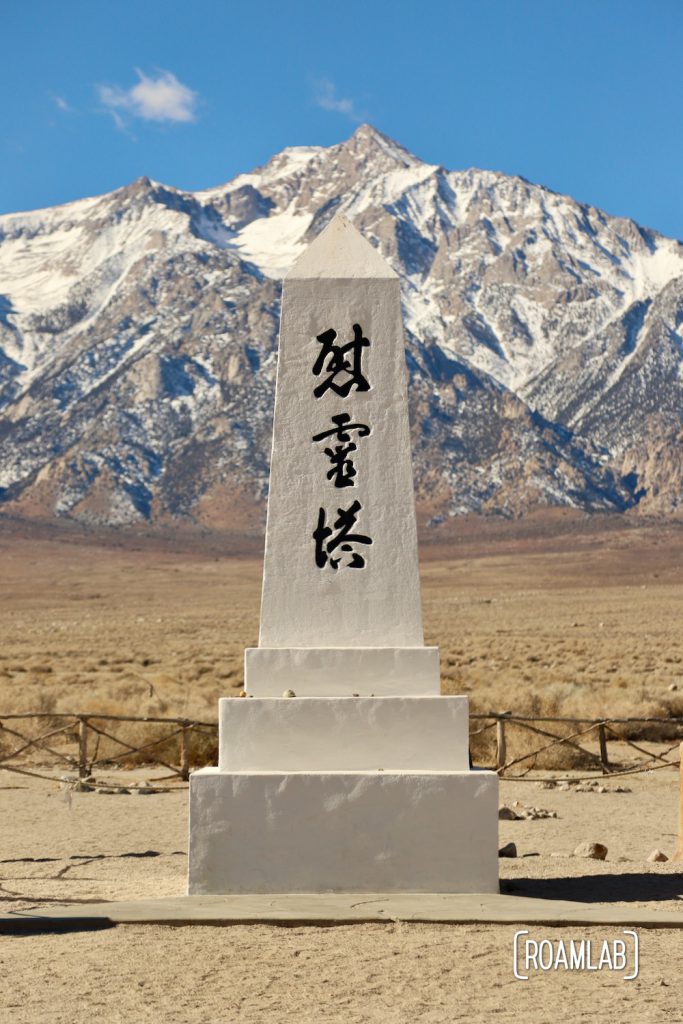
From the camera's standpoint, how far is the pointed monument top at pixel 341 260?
10.7 metres

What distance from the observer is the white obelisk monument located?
31.1ft

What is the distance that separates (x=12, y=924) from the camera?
893 cm

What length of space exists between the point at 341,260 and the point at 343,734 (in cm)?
Answer: 352

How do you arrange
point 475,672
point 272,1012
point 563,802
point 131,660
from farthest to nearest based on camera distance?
point 131,660, point 475,672, point 563,802, point 272,1012

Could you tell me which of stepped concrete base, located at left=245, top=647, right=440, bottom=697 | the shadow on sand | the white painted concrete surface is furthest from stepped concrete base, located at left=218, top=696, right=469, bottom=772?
the shadow on sand

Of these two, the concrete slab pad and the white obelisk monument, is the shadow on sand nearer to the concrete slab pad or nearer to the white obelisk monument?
the concrete slab pad

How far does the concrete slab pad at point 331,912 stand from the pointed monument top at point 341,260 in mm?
4423

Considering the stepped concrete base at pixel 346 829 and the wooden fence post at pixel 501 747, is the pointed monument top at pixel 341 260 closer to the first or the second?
the stepped concrete base at pixel 346 829

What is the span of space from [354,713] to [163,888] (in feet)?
6.34

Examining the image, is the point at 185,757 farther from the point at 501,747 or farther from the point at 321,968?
the point at 321,968

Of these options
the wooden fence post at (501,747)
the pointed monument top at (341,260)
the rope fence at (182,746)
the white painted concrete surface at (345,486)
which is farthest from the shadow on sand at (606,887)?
the wooden fence post at (501,747)

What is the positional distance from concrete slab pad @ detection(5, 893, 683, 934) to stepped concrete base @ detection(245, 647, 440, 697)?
141 cm

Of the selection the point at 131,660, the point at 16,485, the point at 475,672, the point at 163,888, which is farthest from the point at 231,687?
the point at 16,485

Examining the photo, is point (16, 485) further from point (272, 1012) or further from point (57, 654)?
point (272, 1012)
